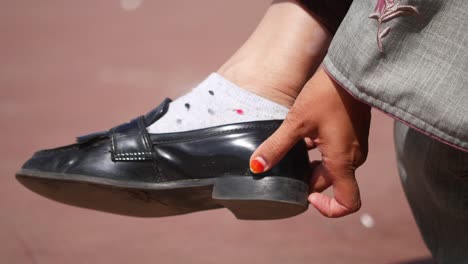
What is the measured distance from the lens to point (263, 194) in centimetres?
78

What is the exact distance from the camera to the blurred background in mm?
1302

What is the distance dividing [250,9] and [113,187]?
2.07 meters

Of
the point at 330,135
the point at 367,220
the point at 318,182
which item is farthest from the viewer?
the point at 367,220

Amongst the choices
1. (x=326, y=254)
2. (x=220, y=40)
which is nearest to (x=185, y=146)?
(x=326, y=254)

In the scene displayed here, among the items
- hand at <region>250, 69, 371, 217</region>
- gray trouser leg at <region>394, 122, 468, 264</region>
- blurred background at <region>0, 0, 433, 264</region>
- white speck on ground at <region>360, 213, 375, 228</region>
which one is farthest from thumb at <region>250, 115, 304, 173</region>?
white speck on ground at <region>360, 213, 375, 228</region>

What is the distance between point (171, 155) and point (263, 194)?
0.15 metres

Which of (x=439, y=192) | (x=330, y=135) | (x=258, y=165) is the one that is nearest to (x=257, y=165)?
(x=258, y=165)

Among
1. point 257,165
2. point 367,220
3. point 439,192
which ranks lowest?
point 367,220

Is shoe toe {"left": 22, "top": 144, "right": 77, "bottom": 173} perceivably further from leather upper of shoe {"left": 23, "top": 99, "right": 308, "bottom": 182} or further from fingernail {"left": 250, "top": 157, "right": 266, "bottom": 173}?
fingernail {"left": 250, "top": 157, "right": 266, "bottom": 173}

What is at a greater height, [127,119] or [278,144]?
[278,144]

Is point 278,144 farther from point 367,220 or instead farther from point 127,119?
point 127,119

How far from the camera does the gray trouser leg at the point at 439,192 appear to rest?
837 mm

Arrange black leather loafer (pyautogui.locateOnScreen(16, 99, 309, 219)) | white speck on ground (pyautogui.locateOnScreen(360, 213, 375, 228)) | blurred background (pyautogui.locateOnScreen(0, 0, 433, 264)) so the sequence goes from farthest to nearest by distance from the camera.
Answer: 1. white speck on ground (pyautogui.locateOnScreen(360, 213, 375, 228))
2. blurred background (pyautogui.locateOnScreen(0, 0, 433, 264))
3. black leather loafer (pyautogui.locateOnScreen(16, 99, 309, 219))

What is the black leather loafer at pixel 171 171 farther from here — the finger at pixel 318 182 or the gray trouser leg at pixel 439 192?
the gray trouser leg at pixel 439 192
